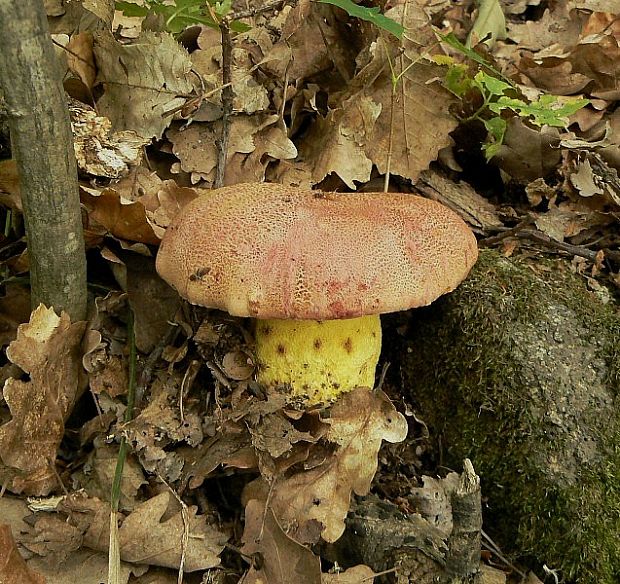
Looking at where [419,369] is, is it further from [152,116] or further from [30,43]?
[30,43]

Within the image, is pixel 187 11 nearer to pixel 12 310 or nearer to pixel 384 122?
pixel 384 122

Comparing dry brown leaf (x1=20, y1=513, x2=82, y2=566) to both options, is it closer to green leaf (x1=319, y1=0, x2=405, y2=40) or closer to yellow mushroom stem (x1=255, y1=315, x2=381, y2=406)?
yellow mushroom stem (x1=255, y1=315, x2=381, y2=406)

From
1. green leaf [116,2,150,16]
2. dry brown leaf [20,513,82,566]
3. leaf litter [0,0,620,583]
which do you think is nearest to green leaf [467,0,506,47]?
leaf litter [0,0,620,583]

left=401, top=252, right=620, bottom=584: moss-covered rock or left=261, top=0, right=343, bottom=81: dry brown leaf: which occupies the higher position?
left=261, top=0, right=343, bottom=81: dry brown leaf

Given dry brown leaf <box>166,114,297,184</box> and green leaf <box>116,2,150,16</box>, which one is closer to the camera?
green leaf <box>116,2,150,16</box>

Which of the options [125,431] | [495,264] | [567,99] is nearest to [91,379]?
[125,431]

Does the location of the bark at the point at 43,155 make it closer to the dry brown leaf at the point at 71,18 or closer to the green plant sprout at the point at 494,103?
the dry brown leaf at the point at 71,18

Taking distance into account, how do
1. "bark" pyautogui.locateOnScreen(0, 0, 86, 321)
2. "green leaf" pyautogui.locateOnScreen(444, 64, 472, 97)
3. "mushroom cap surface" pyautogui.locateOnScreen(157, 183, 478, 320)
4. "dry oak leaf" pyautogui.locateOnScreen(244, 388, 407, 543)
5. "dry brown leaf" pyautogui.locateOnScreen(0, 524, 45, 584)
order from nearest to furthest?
1. "bark" pyautogui.locateOnScreen(0, 0, 86, 321)
2. "dry brown leaf" pyautogui.locateOnScreen(0, 524, 45, 584)
3. "mushroom cap surface" pyautogui.locateOnScreen(157, 183, 478, 320)
4. "dry oak leaf" pyautogui.locateOnScreen(244, 388, 407, 543)
5. "green leaf" pyautogui.locateOnScreen(444, 64, 472, 97)
